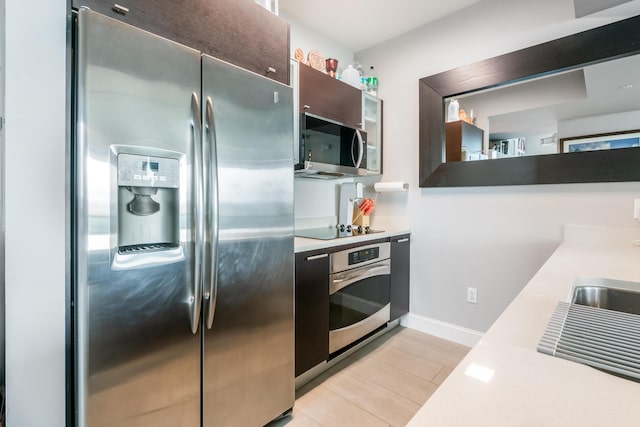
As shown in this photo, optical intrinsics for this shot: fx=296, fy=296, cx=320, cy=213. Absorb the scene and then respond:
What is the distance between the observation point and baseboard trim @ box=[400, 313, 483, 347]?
92.7 inches

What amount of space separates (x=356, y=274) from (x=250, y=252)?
97cm

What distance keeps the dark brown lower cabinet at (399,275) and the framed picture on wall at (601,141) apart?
4.17ft

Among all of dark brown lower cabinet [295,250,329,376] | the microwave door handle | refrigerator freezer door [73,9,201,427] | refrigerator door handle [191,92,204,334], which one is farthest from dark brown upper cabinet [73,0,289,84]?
dark brown lower cabinet [295,250,329,376]

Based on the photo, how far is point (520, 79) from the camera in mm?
2082

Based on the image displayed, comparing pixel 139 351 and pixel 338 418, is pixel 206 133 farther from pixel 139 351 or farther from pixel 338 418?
pixel 338 418

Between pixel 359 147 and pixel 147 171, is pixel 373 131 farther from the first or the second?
pixel 147 171

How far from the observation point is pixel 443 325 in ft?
8.18

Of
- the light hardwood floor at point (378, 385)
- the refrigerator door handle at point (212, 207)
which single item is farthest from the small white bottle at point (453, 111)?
the refrigerator door handle at point (212, 207)

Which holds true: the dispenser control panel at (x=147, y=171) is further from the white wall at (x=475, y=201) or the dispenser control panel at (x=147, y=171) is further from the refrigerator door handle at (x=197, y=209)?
the white wall at (x=475, y=201)

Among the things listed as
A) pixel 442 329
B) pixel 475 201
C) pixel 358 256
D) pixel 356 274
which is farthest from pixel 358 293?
pixel 475 201

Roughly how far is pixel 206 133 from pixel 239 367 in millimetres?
1018

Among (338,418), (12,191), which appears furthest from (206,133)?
(338,418)

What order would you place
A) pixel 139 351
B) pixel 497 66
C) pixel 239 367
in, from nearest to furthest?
pixel 139 351, pixel 239 367, pixel 497 66

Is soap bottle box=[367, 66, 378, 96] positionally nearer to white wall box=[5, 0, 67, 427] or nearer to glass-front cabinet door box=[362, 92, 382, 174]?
glass-front cabinet door box=[362, 92, 382, 174]
